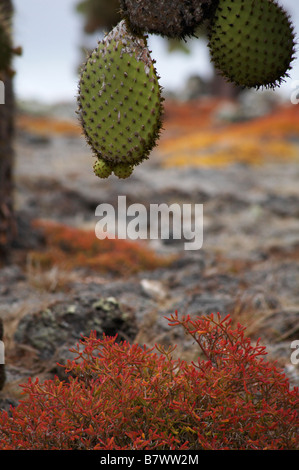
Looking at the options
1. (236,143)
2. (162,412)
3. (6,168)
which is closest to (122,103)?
(162,412)

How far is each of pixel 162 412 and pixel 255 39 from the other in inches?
65.7

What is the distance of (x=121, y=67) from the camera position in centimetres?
182

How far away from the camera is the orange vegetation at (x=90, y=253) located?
658 cm

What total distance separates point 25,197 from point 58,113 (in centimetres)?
2033

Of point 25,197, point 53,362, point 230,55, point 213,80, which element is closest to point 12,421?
point 53,362

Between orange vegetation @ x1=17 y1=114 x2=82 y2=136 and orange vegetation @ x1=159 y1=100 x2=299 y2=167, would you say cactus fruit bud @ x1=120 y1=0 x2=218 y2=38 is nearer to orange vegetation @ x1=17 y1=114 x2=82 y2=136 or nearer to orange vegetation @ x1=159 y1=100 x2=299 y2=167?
orange vegetation @ x1=159 y1=100 x2=299 y2=167

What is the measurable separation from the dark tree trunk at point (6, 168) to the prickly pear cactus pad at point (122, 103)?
4623 mm

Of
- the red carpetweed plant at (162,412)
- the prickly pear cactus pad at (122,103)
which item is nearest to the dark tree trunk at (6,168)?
the red carpetweed plant at (162,412)

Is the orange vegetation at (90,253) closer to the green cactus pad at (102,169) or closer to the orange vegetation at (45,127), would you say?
the green cactus pad at (102,169)

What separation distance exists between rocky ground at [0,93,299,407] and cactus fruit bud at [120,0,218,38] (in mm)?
2300

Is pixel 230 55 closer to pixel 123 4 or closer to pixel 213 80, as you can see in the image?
pixel 123 4

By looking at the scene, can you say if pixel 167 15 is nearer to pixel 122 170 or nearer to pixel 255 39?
pixel 255 39

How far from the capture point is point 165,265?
22.8ft

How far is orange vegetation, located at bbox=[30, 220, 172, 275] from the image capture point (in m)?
6.58
